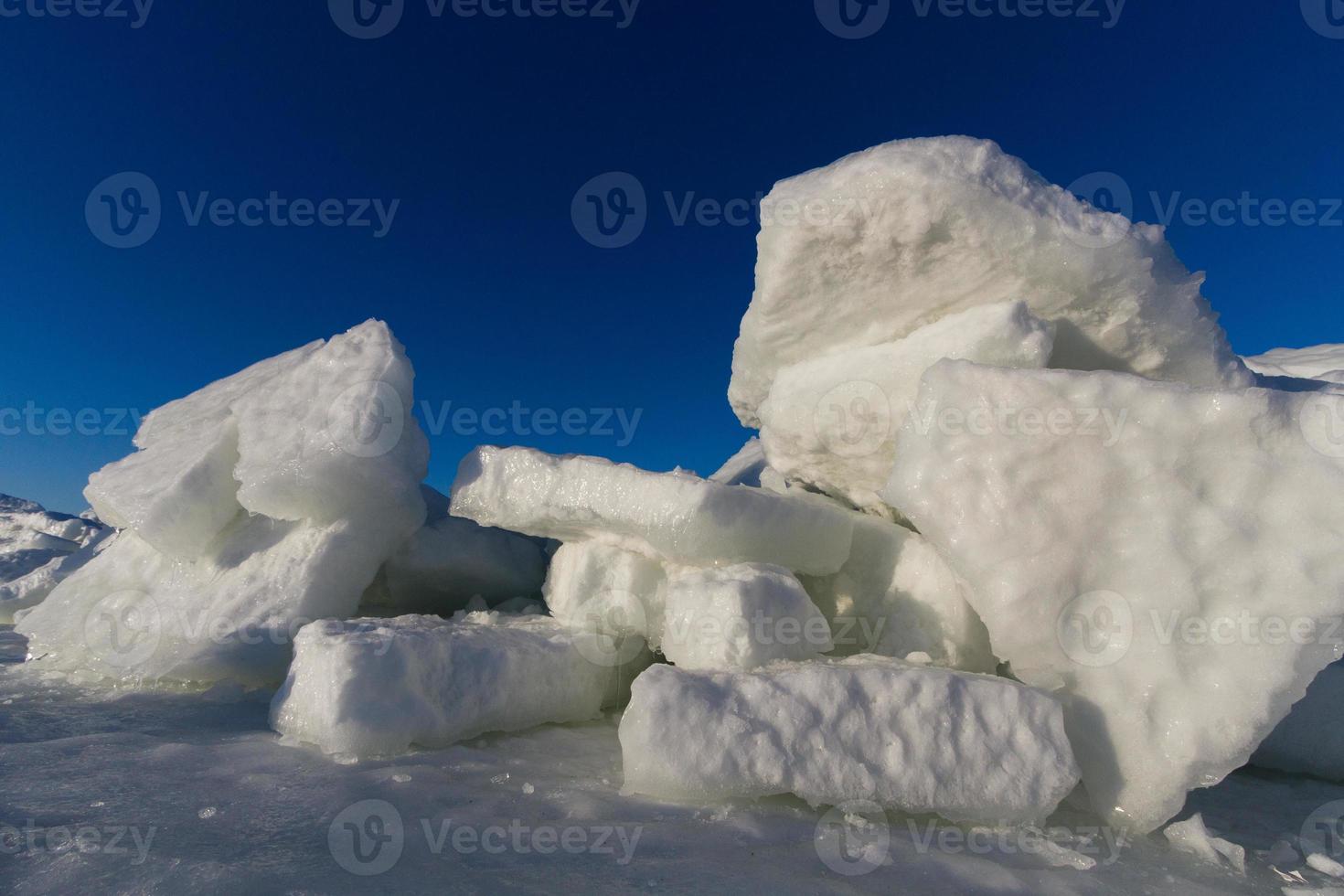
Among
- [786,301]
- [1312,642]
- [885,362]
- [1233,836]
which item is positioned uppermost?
[786,301]

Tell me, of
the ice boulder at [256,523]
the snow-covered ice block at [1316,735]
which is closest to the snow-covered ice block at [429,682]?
the ice boulder at [256,523]

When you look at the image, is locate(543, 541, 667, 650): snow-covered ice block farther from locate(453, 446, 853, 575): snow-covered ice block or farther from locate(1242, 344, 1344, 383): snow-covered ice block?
locate(1242, 344, 1344, 383): snow-covered ice block

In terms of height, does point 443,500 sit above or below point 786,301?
below

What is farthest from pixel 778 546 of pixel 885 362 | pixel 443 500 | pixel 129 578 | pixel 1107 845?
pixel 129 578

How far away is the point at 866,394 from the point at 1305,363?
15.6 feet

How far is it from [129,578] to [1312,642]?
20.7 feet

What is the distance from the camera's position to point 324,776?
8.11 ft

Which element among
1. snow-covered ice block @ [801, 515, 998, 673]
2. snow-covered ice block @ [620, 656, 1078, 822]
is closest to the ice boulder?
snow-covered ice block @ [620, 656, 1078, 822]

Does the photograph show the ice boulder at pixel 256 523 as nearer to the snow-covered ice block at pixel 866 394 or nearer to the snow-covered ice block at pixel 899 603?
the snow-covered ice block at pixel 866 394

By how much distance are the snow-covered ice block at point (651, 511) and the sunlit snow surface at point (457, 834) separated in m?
1.12

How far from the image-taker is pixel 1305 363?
588cm

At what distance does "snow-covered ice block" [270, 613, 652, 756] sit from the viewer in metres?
2.77

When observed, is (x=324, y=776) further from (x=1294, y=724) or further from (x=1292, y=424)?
(x=1294, y=724)

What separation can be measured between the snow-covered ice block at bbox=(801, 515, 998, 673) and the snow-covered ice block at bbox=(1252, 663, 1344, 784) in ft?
4.44
